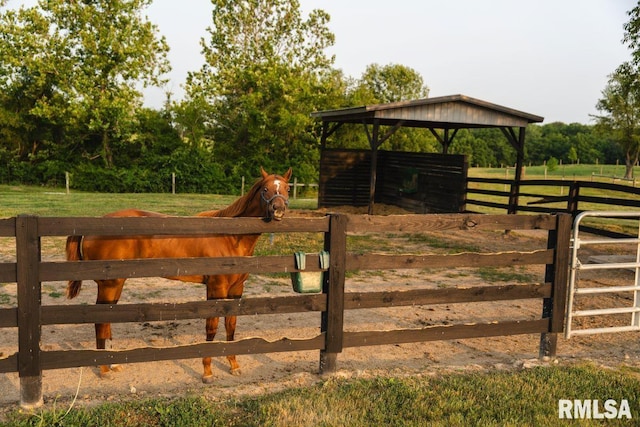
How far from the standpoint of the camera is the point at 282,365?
5.38m

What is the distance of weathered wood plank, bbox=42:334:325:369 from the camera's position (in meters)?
4.16

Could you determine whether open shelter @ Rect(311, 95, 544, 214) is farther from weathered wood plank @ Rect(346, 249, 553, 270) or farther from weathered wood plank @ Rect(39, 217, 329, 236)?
weathered wood plank @ Rect(39, 217, 329, 236)

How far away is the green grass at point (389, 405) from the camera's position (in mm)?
3818

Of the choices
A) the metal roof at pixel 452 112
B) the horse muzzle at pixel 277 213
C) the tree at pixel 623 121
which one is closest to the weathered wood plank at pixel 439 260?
the horse muzzle at pixel 277 213

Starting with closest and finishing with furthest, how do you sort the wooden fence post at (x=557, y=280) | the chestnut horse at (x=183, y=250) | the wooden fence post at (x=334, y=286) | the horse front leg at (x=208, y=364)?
the wooden fence post at (x=334, y=286)
the horse front leg at (x=208, y=364)
the chestnut horse at (x=183, y=250)
the wooden fence post at (x=557, y=280)

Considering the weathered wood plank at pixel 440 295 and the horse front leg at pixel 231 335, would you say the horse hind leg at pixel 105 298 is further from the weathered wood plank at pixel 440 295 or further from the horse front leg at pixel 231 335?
A: the weathered wood plank at pixel 440 295

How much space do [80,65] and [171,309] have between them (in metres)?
32.9

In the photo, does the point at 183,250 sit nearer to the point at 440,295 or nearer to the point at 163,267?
the point at 163,267

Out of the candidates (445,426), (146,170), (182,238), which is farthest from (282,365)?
(146,170)

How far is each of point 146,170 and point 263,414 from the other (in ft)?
100

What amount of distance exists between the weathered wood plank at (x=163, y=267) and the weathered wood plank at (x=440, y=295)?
1.79ft

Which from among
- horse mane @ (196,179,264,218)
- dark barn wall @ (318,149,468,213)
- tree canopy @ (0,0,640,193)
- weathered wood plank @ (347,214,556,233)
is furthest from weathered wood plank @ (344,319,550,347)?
tree canopy @ (0,0,640,193)

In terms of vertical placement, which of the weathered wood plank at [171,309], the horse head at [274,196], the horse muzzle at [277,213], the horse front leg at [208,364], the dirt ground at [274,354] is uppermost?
the horse head at [274,196]

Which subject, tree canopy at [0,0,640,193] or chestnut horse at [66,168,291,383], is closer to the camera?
chestnut horse at [66,168,291,383]
